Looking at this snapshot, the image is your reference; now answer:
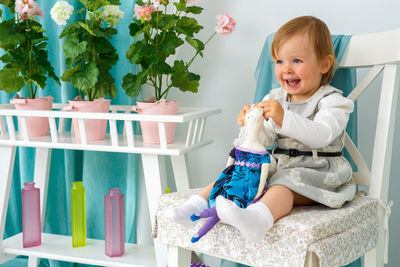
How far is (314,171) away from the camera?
1076mm

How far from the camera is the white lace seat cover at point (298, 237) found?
0.90 meters

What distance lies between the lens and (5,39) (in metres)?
1.44

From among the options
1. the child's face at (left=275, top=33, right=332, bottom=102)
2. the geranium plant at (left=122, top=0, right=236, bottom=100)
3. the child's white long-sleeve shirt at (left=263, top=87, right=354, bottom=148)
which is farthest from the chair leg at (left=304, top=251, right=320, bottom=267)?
the geranium plant at (left=122, top=0, right=236, bottom=100)

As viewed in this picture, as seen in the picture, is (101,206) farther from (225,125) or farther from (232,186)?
(232,186)

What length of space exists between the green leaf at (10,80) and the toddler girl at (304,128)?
0.76m

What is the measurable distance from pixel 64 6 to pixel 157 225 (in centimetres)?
73

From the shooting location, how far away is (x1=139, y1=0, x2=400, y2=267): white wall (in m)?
1.47

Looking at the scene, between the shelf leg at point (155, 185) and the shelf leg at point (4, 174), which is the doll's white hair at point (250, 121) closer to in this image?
the shelf leg at point (155, 185)

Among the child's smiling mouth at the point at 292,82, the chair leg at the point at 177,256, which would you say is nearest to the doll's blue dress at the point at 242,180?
the chair leg at the point at 177,256

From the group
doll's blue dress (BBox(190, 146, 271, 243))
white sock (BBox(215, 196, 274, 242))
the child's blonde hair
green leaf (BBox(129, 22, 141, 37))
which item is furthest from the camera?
green leaf (BBox(129, 22, 141, 37))

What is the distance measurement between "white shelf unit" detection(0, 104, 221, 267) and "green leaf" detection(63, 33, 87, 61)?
0.17m

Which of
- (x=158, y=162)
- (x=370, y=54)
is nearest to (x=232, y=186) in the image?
(x=158, y=162)

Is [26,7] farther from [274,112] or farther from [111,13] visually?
[274,112]

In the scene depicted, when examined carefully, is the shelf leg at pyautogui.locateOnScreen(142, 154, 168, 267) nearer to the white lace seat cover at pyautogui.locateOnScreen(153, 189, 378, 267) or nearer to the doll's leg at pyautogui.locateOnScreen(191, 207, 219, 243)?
the white lace seat cover at pyautogui.locateOnScreen(153, 189, 378, 267)
